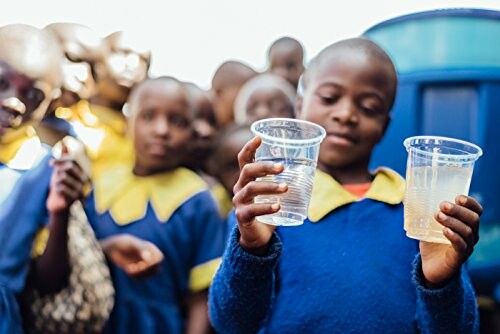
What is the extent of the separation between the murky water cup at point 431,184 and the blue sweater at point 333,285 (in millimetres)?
140

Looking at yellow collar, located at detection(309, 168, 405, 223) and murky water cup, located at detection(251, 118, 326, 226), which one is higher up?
murky water cup, located at detection(251, 118, 326, 226)

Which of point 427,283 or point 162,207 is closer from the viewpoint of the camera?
point 427,283

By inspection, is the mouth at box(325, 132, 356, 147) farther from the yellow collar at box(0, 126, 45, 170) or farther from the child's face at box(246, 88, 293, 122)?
the child's face at box(246, 88, 293, 122)

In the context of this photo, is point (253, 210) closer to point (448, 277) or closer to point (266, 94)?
point (448, 277)

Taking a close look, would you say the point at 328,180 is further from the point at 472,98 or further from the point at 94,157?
the point at 94,157

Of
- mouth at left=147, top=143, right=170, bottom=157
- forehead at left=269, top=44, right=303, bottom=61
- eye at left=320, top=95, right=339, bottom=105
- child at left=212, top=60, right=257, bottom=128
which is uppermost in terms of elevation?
eye at left=320, top=95, right=339, bottom=105

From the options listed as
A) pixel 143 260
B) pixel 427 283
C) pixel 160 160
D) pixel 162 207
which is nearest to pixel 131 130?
pixel 160 160

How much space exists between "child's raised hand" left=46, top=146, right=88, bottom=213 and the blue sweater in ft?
2.33

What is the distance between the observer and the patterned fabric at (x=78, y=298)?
2.18 meters

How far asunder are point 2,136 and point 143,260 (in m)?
0.60

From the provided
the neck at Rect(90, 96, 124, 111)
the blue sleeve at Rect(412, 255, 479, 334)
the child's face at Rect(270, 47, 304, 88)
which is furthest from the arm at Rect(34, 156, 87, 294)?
the child's face at Rect(270, 47, 304, 88)

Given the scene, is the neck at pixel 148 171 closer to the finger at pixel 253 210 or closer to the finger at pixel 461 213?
the finger at pixel 253 210

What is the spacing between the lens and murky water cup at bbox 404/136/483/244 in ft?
4.58

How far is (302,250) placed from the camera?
5.49 feet
